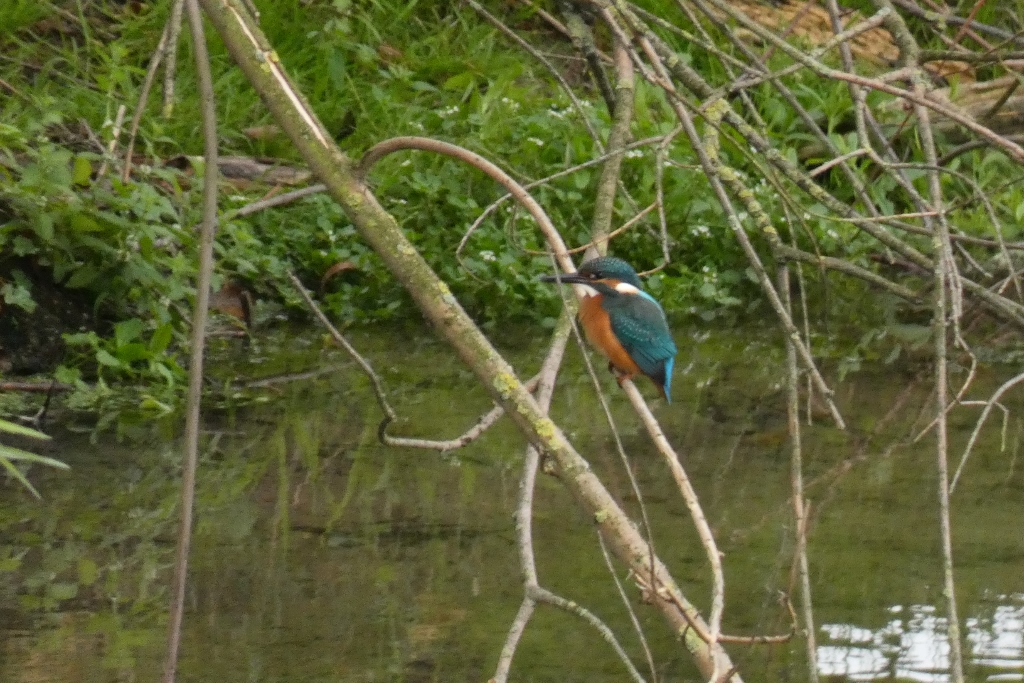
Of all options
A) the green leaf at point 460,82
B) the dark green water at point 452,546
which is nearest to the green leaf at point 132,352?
the dark green water at point 452,546

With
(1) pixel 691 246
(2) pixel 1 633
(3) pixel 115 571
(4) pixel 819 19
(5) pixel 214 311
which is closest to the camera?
(2) pixel 1 633

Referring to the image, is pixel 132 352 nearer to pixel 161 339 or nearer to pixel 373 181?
pixel 161 339

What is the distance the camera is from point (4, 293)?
4.49 metres

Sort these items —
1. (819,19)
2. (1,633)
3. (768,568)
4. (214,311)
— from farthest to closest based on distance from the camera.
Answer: (819,19) < (214,311) < (768,568) < (1,633)

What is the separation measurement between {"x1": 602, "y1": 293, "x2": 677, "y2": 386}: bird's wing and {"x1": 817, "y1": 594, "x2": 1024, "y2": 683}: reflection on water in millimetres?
937

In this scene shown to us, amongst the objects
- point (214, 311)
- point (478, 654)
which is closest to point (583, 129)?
point (214, 311)

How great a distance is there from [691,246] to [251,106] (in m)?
2.12

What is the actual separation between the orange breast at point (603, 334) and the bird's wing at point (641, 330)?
0.02 m

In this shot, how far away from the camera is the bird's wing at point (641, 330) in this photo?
3682 mm

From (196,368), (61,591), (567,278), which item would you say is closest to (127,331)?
(61,591)

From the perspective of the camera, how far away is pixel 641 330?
3.69 meters

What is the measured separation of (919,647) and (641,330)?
1105 mm

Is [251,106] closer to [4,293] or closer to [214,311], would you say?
[214,311]

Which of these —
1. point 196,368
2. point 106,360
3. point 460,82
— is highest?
point 460,82
